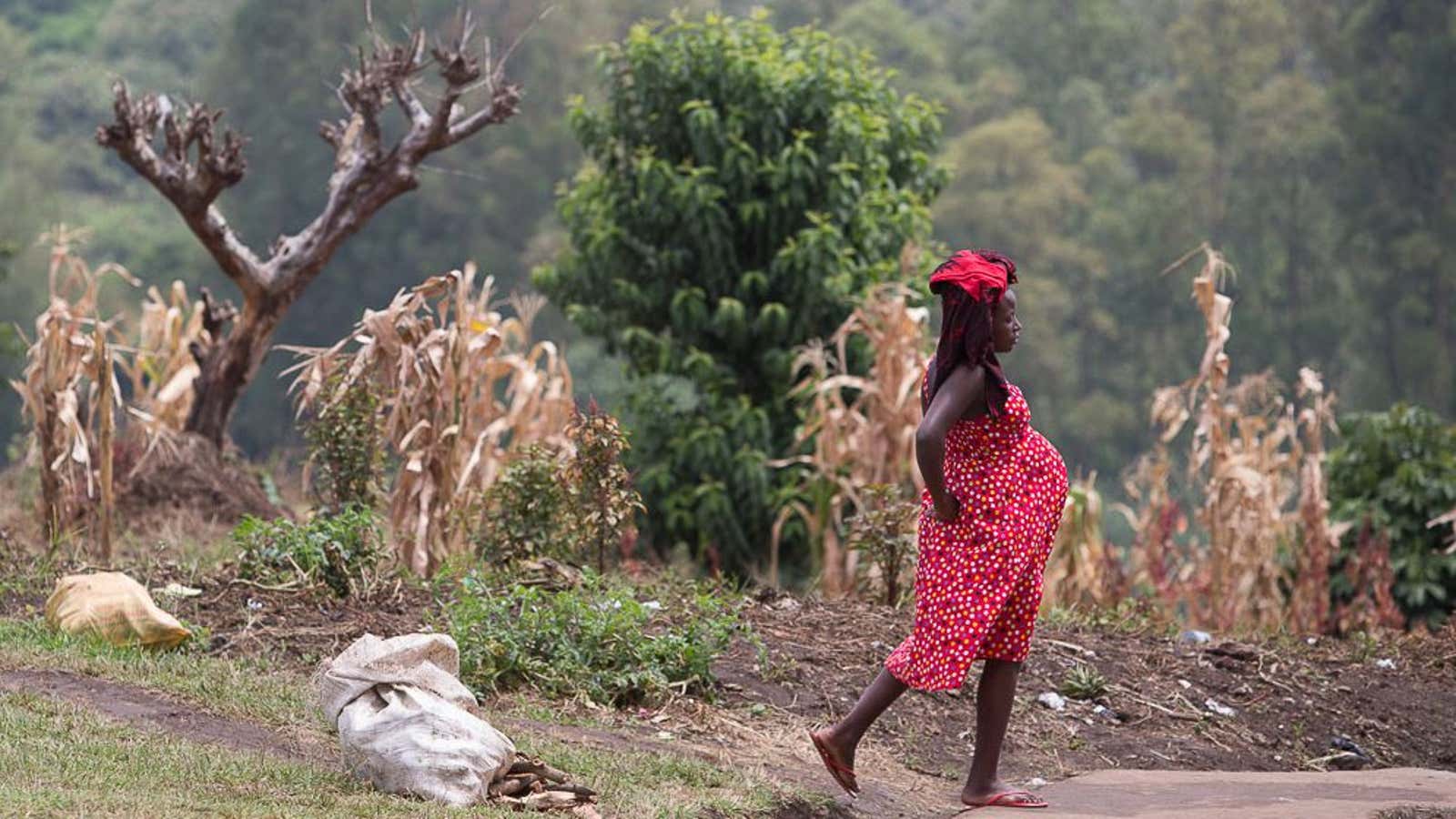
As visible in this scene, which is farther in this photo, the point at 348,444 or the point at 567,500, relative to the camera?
the point at 348,444

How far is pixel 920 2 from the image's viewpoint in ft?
191

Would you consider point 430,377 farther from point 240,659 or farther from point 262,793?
point 262,793

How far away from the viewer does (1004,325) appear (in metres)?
4.68

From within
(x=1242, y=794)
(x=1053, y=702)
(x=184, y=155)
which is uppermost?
(x=184, y=155)

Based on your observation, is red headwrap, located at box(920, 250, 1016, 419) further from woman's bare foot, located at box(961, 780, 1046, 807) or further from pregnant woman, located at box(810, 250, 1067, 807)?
woman's bare foot, located at box(961, 780, 1046, 807)

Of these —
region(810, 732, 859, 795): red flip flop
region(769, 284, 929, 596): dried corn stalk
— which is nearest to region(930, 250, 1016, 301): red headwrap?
region(810, 732, 859, 795): red flip flop

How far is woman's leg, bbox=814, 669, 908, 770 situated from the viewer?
4.74 meters

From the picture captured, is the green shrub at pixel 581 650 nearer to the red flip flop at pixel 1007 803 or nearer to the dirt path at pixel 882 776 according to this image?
the dirt path at pixel 882 776

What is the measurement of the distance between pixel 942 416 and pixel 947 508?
0.29m

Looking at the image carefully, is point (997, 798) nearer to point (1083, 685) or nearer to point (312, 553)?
point (1083, 685)

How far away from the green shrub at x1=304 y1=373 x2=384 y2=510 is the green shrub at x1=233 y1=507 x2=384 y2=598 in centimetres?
78

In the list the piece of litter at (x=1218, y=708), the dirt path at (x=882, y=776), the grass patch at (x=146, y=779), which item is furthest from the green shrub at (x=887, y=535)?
the grass patch at (x=146, y=779)

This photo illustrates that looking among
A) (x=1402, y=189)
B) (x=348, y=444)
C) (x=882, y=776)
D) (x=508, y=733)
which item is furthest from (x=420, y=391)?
(x=1402, y=189)

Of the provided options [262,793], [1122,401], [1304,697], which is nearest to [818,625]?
[1304,697]
